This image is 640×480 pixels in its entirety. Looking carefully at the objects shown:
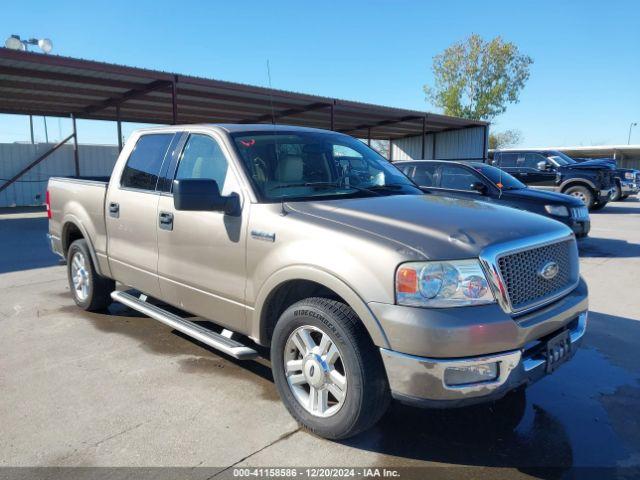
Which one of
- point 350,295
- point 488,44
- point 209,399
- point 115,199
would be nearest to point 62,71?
point 115,199

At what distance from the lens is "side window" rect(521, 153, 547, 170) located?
1689 centimetres

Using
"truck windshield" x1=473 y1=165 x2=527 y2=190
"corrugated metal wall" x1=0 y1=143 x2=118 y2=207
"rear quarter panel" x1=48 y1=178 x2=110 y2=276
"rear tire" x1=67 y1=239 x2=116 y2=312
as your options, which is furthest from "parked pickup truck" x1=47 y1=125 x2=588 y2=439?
"corrugated metal wall" x1=0 y1=143 x2=118 y2=207

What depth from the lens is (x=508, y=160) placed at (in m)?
17.2

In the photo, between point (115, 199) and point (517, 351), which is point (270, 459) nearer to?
point (517, 351)

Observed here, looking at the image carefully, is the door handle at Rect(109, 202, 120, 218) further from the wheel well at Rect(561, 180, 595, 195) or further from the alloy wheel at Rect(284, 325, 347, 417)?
the wheel well at Rect(561, 180, 595, 195)

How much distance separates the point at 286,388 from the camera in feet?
10.4

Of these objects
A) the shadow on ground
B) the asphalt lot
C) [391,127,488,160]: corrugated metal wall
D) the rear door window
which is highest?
[391,127,488,160]: corrugated metal wall

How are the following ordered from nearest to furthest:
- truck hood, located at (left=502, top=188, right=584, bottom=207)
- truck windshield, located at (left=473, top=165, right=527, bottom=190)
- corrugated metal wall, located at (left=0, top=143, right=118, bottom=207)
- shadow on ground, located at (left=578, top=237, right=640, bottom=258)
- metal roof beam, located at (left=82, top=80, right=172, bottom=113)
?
truck hood, located at (left=502, top=188, right=584, bottom=207) < shadow on ground, located at (left=578, top=237, right=640, bottom=258) < truck windshield, located at (left=473, top=165, right=527, bottom=190) < metal roof beam, located at (left=82, top=80, right=172, bottom=113) < corrugated metal wall, located at (left=0, top=143, right=118, bottom=207)

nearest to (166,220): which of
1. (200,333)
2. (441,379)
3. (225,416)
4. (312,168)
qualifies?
(200,333)

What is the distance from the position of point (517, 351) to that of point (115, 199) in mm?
3750

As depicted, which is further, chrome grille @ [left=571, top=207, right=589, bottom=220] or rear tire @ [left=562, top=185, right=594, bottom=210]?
rear tire @ [left=562, top=185, right=594, bottom=210]

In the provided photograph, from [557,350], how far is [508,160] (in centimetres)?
1559

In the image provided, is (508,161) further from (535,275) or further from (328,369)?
(328,369)

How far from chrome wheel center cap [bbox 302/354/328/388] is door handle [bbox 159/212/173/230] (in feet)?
5.48
